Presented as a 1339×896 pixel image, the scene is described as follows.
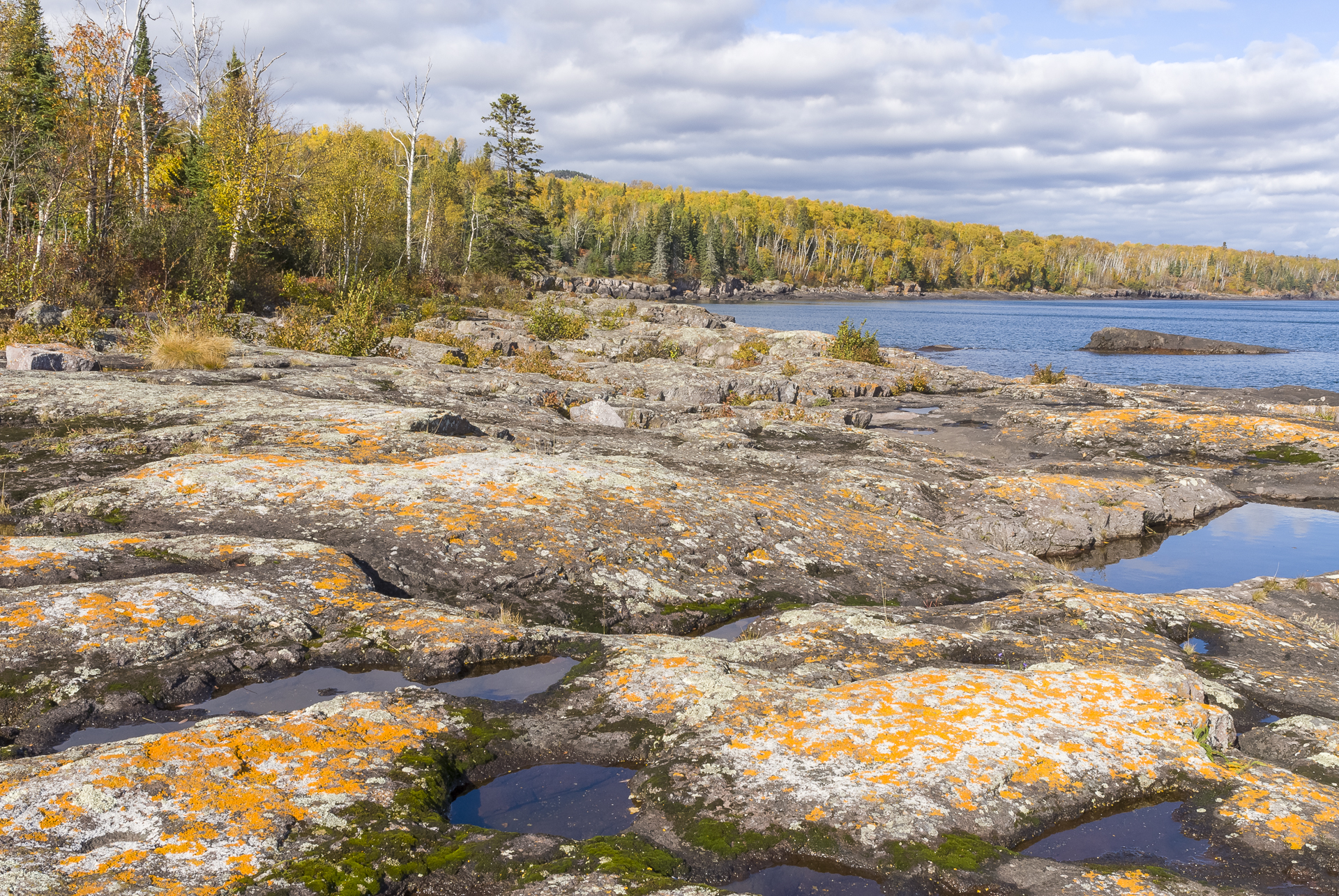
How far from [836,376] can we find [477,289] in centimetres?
3073

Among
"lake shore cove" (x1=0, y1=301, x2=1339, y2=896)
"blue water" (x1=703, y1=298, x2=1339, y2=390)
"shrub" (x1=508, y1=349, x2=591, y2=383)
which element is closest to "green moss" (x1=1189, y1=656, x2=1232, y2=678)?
"lake shore cove" (x1=0, y1=301, x2=1339, y2=896)

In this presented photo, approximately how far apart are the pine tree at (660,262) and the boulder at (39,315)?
461 ft

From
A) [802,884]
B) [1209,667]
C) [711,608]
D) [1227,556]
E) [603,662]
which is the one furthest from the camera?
[1227,556]

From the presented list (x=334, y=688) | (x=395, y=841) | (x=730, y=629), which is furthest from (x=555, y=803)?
(x=730, y=629)

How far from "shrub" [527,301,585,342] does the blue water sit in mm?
26215

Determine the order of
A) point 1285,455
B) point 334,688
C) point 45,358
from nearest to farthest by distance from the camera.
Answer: point 334,688 < point 45,358 < point 1285,455

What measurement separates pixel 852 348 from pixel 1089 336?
65.1 m

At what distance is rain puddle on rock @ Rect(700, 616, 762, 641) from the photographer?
7.13 m

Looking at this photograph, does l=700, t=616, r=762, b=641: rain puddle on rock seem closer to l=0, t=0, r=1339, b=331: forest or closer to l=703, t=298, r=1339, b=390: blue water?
l=0, t=0, r=1339, b=331: forest

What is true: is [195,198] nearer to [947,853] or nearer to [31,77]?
[31,77]

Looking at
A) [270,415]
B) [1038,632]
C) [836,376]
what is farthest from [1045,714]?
[836,376]

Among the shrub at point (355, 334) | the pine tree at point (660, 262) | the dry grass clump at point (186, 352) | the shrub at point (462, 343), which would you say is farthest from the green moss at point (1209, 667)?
the pine tree at point (660, 262)

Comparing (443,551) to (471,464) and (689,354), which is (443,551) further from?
(689,354)

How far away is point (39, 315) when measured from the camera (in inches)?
691
